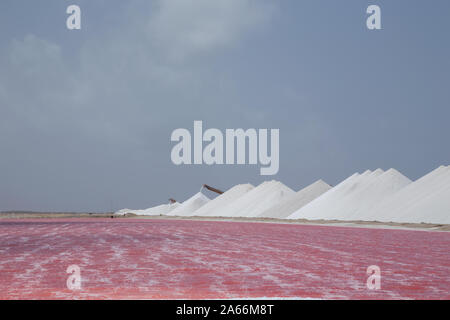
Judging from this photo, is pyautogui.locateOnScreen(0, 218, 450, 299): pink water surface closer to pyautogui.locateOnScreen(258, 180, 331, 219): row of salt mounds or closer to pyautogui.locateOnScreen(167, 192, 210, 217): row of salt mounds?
pyautogui.locateOnScreen(258, 180, 331, 219): row of salt mounds

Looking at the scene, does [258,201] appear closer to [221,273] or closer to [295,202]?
[295,202]

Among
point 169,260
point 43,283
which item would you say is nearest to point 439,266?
point 169,260

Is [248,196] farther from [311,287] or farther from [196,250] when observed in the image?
[311,287]

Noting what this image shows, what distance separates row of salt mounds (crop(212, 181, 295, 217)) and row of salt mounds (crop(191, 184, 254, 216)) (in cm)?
192

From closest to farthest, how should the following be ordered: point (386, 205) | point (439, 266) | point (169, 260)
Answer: point (439, 266), point (169, 260), point (386, 205)

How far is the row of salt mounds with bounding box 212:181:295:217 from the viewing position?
53375 mm

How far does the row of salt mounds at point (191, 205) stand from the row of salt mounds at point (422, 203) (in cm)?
4010

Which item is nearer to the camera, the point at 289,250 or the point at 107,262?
the point at 107,262

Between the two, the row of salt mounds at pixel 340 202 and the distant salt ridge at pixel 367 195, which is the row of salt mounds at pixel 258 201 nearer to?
the row of salt mounds at pixel 340 202

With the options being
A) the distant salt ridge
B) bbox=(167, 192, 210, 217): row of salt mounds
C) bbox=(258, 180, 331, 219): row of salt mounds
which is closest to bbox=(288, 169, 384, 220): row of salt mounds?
the distant salt ridge

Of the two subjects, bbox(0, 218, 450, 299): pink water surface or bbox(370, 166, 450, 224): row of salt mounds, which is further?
bbox(370, 166, 450, 224): row of salt mounds

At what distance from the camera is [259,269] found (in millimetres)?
8391
